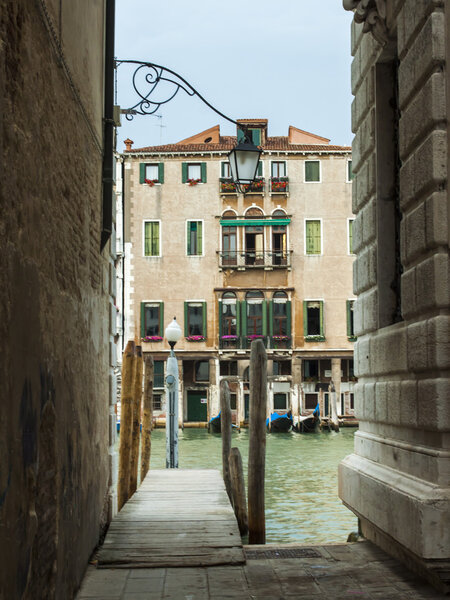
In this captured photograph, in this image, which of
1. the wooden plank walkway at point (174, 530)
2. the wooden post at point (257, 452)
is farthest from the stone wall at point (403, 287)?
the wooden post at point (257, 452)

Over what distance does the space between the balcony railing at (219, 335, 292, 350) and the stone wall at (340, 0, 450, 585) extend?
91.7 ft

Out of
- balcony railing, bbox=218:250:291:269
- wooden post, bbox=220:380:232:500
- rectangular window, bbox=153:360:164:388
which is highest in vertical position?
balcony railing, bbox=218:250:291:269

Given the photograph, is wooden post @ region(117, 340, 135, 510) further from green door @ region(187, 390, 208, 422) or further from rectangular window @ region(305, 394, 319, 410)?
rectangular window @ region(305, 394, 319, 410)

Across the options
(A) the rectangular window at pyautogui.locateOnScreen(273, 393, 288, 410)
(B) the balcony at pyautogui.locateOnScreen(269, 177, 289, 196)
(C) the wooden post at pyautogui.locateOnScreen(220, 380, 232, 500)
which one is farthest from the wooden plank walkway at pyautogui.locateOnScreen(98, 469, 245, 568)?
(B) the balcony at pyautogui.locateOnScreen(269, 177, 289, 196)

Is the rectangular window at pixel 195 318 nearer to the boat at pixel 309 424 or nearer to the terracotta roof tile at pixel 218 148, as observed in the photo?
the boat at pixel 309 424

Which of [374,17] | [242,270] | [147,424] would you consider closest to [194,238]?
[242,270]

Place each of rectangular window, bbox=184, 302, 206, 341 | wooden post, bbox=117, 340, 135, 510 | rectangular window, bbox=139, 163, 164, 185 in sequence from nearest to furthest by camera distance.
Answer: wooden post, bbox=117, 340, 135, 510 → rectangular window, bbox=184, 302, 206, 341 → rectangular window, bbox=139, 163, 164, 185

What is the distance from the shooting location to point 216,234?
120 feet

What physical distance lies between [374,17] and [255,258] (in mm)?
29859

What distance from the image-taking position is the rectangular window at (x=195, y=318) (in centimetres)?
3584

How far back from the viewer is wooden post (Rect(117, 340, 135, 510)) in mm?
10273

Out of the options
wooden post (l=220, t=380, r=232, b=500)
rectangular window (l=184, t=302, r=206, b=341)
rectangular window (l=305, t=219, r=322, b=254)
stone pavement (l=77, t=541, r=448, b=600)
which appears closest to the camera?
stone pavement (l=77, t=541, r=448, b=600)

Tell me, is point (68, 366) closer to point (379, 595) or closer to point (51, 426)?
point (51, 426)

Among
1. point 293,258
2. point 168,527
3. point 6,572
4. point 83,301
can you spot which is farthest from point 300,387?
point 6,572
